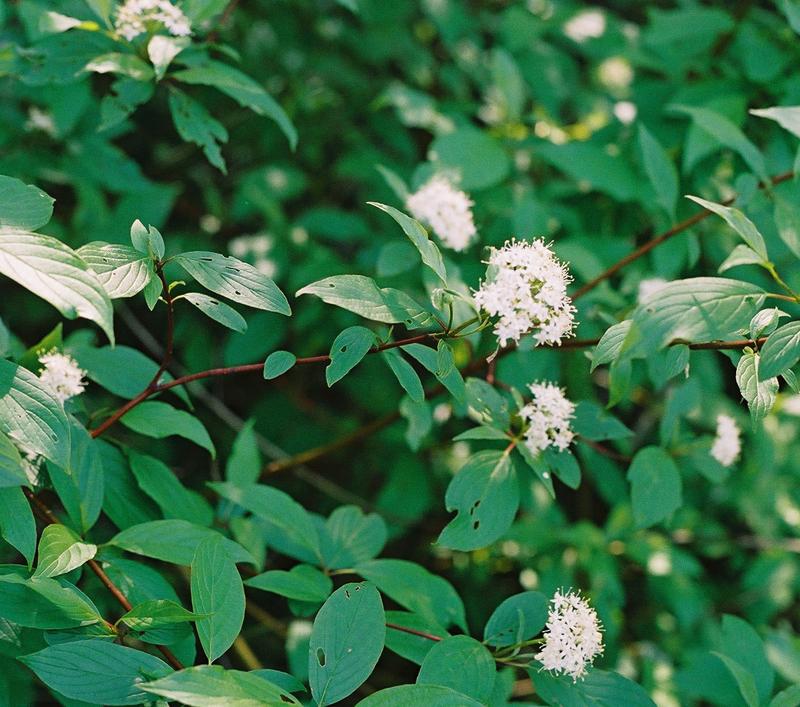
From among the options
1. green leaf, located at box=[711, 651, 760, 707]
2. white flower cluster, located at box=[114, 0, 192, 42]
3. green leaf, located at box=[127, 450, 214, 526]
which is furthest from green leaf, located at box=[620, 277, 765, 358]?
white flower cluster, located at box=[114, 0, 192, 42]

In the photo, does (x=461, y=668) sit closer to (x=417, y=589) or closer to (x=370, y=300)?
(x=417, y=589)

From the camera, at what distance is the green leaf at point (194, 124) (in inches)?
53.5

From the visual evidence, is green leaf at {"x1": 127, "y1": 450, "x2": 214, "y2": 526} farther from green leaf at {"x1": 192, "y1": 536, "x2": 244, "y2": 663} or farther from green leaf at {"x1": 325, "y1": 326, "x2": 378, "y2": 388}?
green leaf at {"x1": 325, "y1": 326, "x2": 378, "y2": 388}

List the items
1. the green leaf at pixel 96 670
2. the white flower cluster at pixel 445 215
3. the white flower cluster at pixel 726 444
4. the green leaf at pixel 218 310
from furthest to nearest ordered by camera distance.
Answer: the white flower cluster at pixel 445 215
the white flower cluster at pixel 726 444
the green leaf at pixel 218 310
the green leaf at pixel 96 670

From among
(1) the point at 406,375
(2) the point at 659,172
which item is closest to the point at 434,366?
(1) the point at 406,375

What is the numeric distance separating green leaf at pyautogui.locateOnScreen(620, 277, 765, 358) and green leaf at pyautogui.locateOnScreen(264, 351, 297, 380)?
0.45 metres

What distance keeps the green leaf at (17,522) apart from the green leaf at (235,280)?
0.38m

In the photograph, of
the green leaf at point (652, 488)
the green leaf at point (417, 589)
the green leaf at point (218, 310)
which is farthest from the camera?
the green leaf at point (652, 488)

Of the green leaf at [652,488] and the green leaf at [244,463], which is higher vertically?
the green leaf at [652,488]

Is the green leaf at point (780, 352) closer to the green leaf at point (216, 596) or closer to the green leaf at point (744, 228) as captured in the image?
the green leaf at point (744, 228)

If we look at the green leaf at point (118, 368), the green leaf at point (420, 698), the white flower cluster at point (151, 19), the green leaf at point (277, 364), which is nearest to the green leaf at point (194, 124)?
the white flower cluster at point (151, 19)

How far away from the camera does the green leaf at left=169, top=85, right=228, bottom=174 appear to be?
4.46 ft

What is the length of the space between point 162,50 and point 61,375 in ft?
1.91

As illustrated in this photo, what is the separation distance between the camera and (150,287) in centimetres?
93
